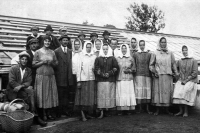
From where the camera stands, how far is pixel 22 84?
4.45 metres

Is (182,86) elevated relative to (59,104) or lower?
elevated

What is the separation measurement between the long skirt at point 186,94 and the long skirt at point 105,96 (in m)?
1.61

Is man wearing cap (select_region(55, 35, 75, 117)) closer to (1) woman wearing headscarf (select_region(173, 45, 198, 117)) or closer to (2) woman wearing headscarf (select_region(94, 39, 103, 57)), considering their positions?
(2) woman wearing headscarf (select_region(94, 39, 103, 57))

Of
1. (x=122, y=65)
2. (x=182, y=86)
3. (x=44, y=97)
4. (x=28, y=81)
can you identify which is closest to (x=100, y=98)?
(x=122, y=65)

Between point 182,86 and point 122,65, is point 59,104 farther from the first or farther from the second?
point 182,86

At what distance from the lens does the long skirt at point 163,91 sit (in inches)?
208

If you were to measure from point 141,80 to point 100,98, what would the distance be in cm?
118

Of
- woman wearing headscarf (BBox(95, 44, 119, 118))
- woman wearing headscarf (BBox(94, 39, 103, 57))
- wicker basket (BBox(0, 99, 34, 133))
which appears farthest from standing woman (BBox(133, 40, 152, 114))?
wicker basket (BBox(0, 99, 34, 133))

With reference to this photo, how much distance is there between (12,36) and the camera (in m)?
6.73

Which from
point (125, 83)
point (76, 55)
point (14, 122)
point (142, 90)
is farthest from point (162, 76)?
point (14, 122)

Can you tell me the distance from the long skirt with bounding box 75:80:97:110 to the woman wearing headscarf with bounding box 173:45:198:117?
2.07m

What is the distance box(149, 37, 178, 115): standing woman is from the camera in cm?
530

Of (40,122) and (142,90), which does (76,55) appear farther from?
(142,90)

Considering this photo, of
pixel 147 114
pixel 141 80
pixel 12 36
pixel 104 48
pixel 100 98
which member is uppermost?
pixel 12 36
